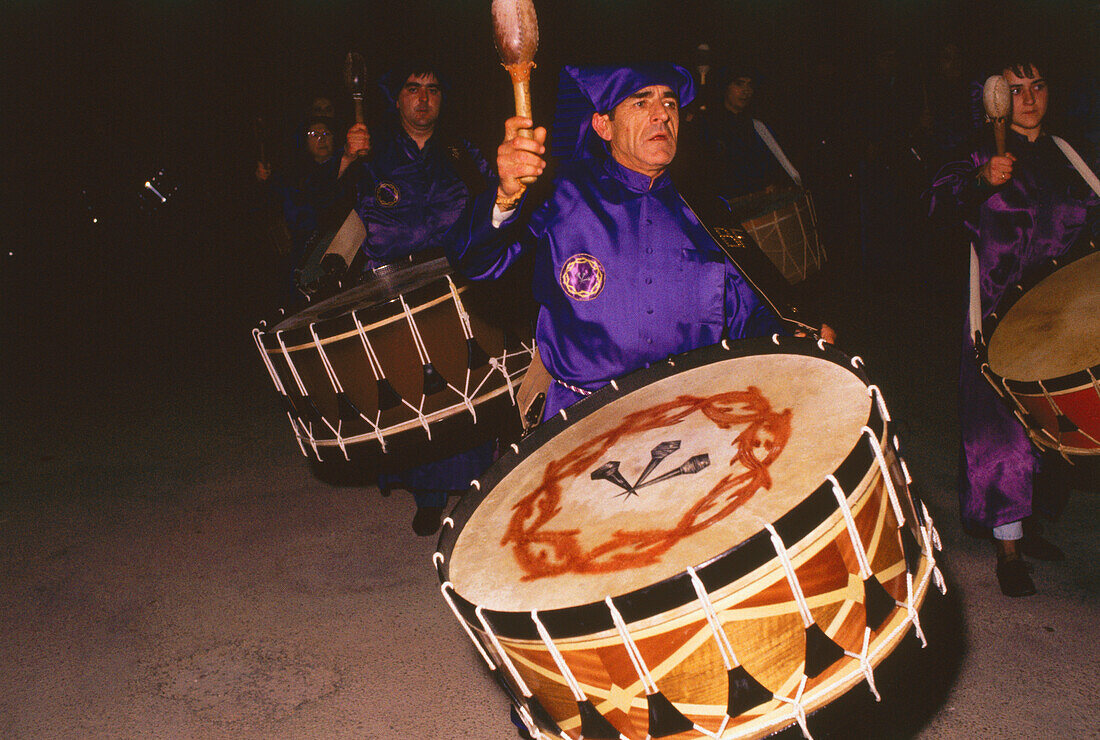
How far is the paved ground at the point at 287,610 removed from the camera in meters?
2.16

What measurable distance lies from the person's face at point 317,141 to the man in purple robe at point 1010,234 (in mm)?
3066

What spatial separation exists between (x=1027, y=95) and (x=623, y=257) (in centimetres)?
151

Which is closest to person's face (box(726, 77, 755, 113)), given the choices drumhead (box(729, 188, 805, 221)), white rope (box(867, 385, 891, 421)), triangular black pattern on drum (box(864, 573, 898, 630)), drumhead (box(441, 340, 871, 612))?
drumhead (box(729, 188, 805, 221))

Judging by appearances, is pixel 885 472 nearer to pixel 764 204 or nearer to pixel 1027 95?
pixel 1027 95

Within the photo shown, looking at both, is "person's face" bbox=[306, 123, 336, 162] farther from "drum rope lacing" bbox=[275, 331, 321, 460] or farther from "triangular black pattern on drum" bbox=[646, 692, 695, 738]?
"triangular black pattern on drum" bbox=[646, 692, 695, 738]

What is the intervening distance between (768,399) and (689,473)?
22 centimetres

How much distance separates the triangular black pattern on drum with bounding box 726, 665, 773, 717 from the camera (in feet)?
3.52

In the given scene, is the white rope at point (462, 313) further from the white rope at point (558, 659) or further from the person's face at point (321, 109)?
the person's face at point (321, 109)

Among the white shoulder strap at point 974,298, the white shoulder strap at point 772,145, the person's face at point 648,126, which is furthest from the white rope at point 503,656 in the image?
the white shoulder strap at point 772,145

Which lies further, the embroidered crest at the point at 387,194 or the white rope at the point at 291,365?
the embroidered crest at the point at 387,194

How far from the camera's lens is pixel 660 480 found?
1281 mm

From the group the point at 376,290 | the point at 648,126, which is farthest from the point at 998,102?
the point at 376,290

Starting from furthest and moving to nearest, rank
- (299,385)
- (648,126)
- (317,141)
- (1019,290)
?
(317,141) < (299,385) < (1019,290) < (648,126)

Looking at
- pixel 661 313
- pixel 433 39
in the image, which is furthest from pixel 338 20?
pixel 661 313
